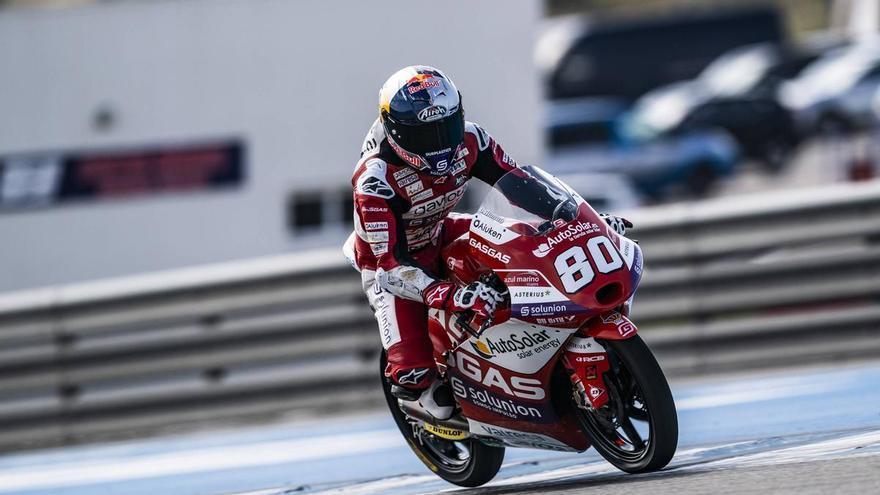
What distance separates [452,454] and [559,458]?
675 mm

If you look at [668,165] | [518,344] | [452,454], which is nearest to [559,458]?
[452,454]

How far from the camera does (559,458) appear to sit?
744 cm

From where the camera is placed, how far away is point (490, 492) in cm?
658

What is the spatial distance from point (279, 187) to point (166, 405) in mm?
10333

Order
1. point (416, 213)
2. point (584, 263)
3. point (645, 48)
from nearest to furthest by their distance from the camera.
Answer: point (584, 263) → point (416, 213) → point (645, 48)

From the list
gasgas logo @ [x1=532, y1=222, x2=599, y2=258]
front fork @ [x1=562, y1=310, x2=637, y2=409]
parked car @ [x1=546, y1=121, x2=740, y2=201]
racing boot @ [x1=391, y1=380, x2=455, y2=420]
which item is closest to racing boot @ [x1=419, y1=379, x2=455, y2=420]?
racing boot @ [x1=391, y1=380, x2=455, y2=420]

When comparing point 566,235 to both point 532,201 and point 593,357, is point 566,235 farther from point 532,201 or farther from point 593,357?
point 593,357

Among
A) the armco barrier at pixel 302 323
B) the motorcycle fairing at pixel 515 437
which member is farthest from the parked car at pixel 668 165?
the motorcycle fairing at pixel 515 437

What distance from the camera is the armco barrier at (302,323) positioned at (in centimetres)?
955

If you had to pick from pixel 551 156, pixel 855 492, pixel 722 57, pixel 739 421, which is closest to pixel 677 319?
pixel 739 421

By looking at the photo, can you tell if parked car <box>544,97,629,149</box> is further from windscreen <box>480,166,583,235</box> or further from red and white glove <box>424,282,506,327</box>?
red and white glove <box>424,282,506,327</box>

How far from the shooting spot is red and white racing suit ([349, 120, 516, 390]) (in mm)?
6277

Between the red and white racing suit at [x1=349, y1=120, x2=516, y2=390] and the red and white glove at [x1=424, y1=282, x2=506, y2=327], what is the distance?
2cm

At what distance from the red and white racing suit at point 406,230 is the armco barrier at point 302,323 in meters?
3.11
